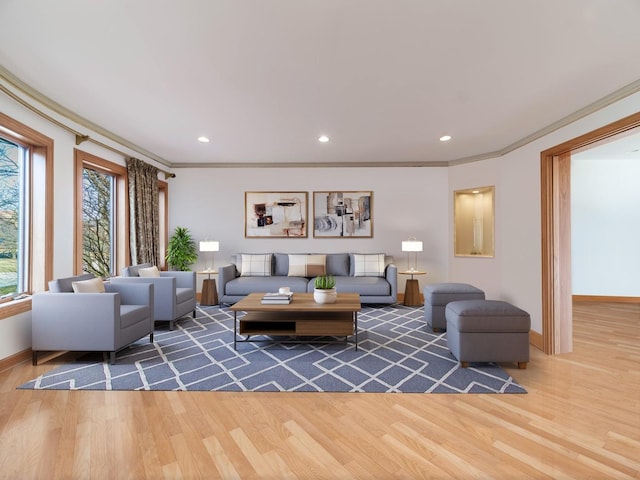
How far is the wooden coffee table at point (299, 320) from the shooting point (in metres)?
2.95

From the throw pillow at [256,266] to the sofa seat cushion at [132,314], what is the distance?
80.8 inches

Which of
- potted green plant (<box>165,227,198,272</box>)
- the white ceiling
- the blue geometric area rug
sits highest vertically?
the white ceiling

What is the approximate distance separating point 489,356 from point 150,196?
514cm

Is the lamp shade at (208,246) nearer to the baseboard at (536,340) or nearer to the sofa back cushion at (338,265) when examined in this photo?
the sofa back cushion at (338,265)

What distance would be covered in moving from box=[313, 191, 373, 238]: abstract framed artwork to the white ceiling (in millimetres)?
1885

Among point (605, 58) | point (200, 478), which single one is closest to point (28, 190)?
point (200, 478)

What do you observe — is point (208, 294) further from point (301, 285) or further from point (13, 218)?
point (13, 218)

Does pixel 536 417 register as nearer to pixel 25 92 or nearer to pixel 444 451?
pixel 444 451

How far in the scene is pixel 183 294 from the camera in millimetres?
3949

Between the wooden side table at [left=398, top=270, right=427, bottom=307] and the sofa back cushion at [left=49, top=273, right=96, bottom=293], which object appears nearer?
the sofa back cushion at [left=49, top=273, right=96, bottom=293]

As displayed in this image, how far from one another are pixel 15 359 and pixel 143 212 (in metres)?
2.39

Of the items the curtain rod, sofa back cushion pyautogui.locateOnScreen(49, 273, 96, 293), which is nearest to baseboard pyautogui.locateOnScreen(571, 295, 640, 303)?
sofa back cushion pyautogui.locateOnScreen(49, 273, 96, 293)

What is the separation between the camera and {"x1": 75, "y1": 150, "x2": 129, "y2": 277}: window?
3.50 meters

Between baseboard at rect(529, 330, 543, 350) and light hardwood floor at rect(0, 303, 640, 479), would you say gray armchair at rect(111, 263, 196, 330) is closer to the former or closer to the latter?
light hardwood floor at rect(0, 303, 640, 479)
